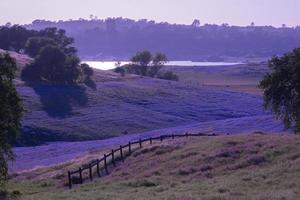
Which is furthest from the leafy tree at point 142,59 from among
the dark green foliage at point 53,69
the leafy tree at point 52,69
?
the leafy tree at point 52,69

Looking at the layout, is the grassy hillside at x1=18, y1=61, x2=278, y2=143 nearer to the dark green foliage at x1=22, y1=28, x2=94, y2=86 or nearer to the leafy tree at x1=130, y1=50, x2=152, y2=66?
the dark green foliage at x1=22, y1=28, x2=94, y2=86

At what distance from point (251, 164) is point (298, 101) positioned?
1653cm

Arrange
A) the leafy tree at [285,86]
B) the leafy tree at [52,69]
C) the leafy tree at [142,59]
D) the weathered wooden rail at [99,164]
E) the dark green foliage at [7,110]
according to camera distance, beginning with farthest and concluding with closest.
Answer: the leafy tree at [142,59] → the leafy tree at [52,69] → the leafy tree at [285,86] → the weathered wooden rail at [99,164] → the dark green foliage at [7,110]

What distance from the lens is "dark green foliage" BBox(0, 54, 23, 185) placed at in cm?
4222

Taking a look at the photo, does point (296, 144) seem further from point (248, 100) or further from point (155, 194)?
point (248, 100)

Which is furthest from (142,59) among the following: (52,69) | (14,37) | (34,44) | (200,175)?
(200,175)

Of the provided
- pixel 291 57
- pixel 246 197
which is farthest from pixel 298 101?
pixel 246 197

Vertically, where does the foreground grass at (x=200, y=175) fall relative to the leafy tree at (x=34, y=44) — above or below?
below

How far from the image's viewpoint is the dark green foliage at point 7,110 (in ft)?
139

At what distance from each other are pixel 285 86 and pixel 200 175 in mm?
19489

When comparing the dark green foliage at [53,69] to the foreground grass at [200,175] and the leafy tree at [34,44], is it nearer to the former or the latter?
the leafy tree at [34,44]

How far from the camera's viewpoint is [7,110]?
42500 millimetres

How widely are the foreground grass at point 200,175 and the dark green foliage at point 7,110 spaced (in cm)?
248

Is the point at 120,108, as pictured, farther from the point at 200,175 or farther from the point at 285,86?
the point at 200,175
